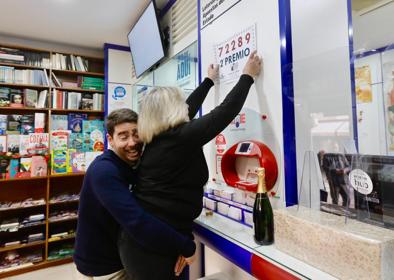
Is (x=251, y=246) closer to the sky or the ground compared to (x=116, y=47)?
closer to the ground

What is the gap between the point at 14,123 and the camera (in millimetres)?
3268

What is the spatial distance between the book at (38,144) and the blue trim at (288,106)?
325cm

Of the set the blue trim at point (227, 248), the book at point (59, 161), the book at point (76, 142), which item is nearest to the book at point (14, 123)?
the book at point (59, 161)

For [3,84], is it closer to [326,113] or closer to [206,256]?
[206,256]

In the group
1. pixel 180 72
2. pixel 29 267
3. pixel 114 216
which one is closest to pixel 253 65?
pixel 114 216

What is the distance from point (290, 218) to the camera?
0.89m

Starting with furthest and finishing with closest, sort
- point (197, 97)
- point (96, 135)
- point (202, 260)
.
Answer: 1. point (96, 135)
2. point (202, 260)
3. point (197, 97)

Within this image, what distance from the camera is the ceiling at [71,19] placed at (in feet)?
8.24

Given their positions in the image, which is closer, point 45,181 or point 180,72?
point 180,72

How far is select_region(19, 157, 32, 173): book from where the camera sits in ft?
10.5

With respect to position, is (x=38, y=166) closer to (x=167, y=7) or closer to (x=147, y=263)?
(x=167, y=7)

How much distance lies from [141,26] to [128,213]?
2196mm

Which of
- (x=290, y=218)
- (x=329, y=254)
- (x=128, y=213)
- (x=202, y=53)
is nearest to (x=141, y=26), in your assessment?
(x=202, y=53)

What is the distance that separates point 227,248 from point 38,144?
313cm
